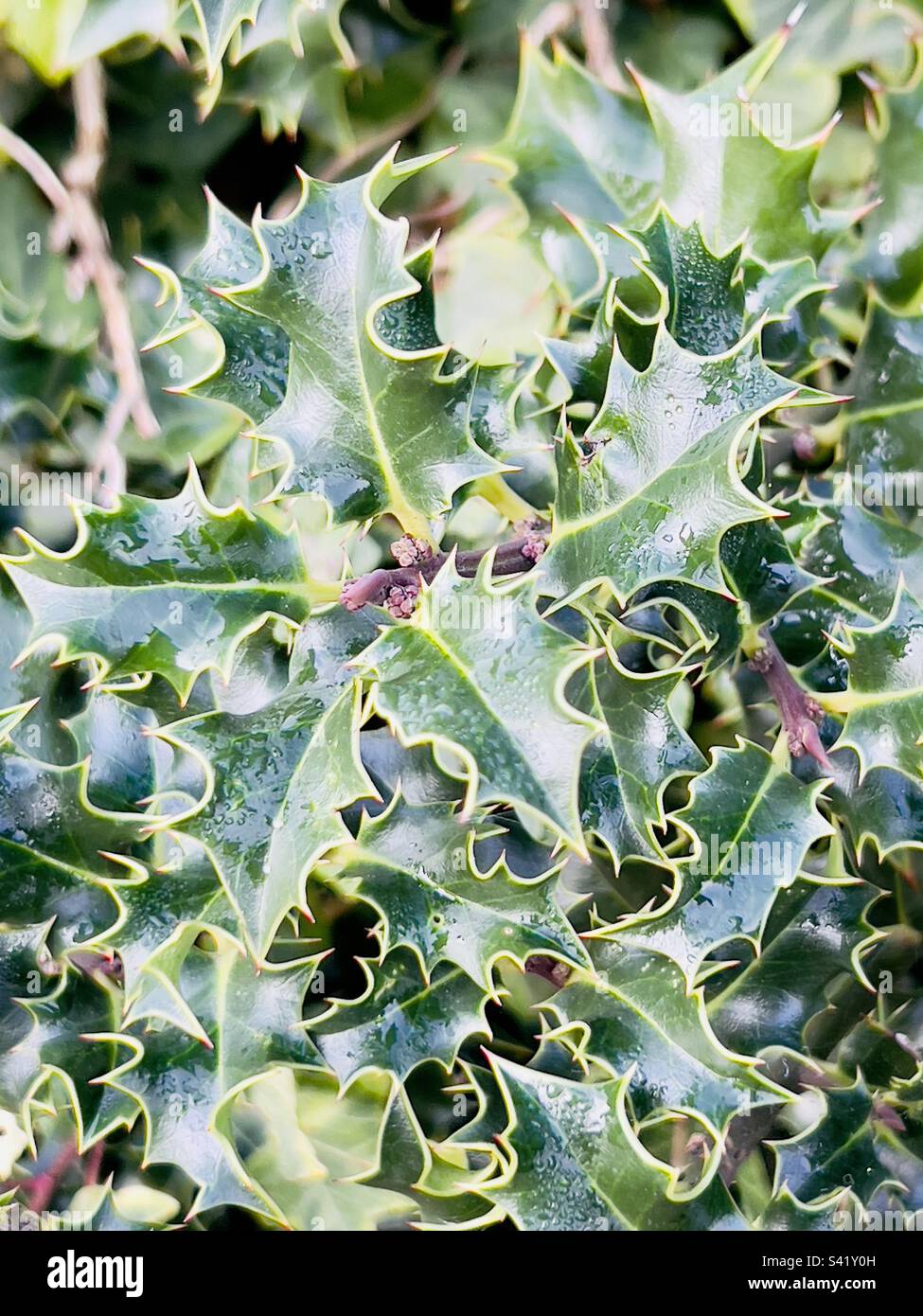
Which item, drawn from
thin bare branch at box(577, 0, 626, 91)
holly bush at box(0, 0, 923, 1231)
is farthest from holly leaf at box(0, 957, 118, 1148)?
thin bare branch at box(577, 0, 626, 91)

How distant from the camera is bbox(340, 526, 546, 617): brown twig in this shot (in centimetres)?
67

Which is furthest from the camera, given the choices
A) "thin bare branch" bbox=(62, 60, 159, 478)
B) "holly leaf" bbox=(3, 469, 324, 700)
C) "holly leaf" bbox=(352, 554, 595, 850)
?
"thin bare branch" bbox=(62, 60, 159, 478)

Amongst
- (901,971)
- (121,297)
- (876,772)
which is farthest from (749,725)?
(121,297)

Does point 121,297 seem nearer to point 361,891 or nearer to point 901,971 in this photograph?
point 361,891

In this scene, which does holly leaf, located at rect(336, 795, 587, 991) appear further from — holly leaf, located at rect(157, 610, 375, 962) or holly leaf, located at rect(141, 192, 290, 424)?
holly leaf, located at rect(141, 192, 290, 424)

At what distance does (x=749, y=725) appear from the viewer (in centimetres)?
84

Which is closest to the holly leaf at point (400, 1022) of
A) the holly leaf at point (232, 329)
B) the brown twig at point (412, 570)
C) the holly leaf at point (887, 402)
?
the brown twig at point (412, 570)

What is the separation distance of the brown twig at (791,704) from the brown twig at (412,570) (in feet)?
0.60

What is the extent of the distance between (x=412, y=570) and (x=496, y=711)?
0.17 m

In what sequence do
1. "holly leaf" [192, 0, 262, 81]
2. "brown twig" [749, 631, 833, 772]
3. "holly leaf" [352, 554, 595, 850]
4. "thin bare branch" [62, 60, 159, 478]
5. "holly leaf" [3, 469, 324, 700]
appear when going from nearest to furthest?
"holly leaf" [352, 554, 595, 850]
"holly leaf" [3, 469, 324, 700]
"brown twig" [749, 631, 833, 772]
"holly leaf" [192, 0, 262, 81]
"thin bare branch" [62, 60, 159, 478]

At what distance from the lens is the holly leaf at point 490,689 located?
52 cm

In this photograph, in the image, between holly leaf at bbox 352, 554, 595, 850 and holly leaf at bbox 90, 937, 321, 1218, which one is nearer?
holly leaf at bbox 352, 554, 595, 850
